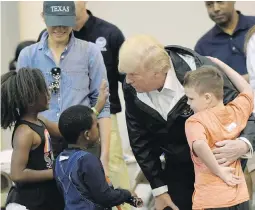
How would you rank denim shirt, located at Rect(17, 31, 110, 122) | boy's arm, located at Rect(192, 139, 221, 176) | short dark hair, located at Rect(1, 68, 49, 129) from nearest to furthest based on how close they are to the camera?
1. boy's arm, located at Rect(192, 139, 221, 176)
2. short dark hair, located at Rect(1, 68, 49, 129)
3. denim shirt, located at Rect(17, 31, 110, 122)

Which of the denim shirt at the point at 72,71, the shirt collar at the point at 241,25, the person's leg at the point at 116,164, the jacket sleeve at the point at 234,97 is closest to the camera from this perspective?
the jacket sleeve at the point at 234,97

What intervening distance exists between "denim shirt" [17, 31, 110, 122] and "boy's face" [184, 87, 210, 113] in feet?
2.62

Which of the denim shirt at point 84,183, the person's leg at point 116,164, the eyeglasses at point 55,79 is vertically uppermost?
the eyeglasses at point 55,79

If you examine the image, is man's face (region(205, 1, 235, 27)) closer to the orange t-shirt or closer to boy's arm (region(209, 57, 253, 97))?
boy's arm (region(209, 57, 253, 97))

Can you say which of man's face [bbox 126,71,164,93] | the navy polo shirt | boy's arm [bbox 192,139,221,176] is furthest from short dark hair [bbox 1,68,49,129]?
the navy polo shirt

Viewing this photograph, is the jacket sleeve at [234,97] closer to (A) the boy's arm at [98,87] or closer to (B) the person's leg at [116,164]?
(A) the boy's arm at [98,87]

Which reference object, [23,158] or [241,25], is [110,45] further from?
[23,158]

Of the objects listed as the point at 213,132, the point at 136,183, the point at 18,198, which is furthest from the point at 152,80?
the point at 136,183

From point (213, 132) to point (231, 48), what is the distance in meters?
1.60

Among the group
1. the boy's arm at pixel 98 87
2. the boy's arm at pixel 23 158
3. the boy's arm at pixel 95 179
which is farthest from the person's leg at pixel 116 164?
the boy's arm at pixel 95 179

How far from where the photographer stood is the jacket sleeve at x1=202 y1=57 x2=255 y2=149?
2.22m

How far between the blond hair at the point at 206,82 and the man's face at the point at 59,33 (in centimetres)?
91

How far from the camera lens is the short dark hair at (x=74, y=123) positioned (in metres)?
2.37

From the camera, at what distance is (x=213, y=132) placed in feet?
6.97
